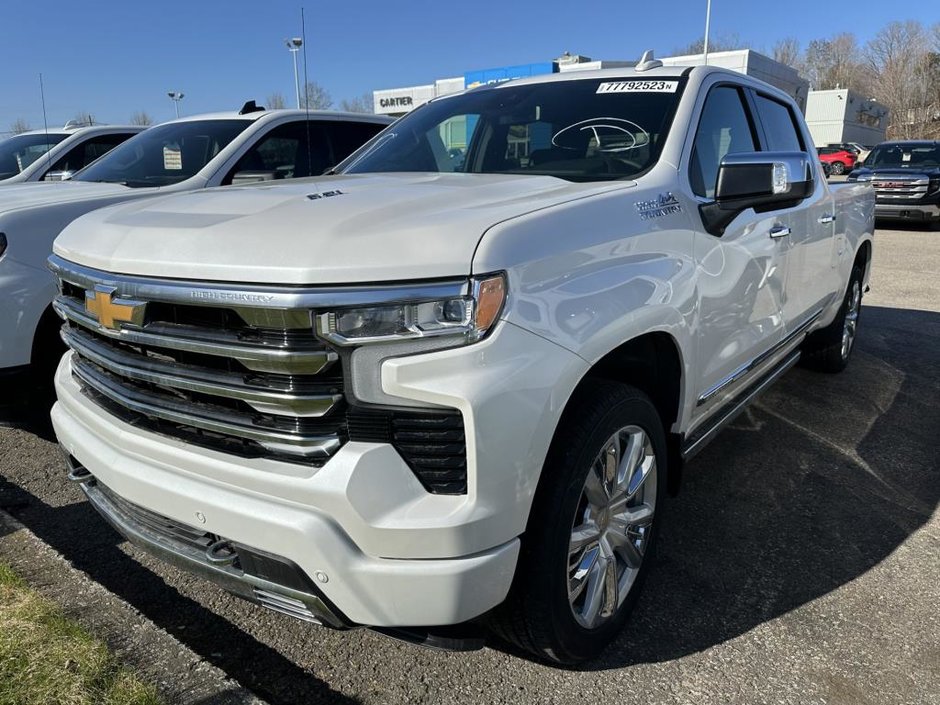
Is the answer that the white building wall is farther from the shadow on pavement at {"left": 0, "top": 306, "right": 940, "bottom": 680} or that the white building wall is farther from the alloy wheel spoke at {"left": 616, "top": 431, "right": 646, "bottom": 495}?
the alloy wheel spoke at {"left": 616, "top": 431, "right": 646, "bottom": 495}

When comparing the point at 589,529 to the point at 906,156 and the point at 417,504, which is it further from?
the point at 906,156

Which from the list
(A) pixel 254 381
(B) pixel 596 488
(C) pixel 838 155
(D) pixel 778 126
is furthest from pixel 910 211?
(C) pixel 838 155

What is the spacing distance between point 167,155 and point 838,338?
498 centimetres

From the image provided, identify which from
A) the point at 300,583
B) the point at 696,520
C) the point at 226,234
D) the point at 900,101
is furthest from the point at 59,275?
the point at 900,101

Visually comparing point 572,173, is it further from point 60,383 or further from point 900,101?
point 900,101

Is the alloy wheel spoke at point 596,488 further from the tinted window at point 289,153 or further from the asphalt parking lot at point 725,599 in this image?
the tinted window at point 289,153

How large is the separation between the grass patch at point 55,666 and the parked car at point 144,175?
5.31 feet

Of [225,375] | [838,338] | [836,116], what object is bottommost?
[838,338]

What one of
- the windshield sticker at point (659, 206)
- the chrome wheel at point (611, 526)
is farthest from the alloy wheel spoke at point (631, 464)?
the windshield sticker at point (659, 206)

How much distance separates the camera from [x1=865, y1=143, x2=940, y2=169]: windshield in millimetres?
15883

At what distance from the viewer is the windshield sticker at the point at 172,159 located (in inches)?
210

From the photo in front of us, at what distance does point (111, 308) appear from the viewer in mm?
2074

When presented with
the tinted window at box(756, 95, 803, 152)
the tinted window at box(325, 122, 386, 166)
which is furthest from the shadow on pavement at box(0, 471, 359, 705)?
the tinted window at box(325, 122, 386, 166)

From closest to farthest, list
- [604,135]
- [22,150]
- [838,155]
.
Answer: [604,135] → [22,150] → [838,155]
